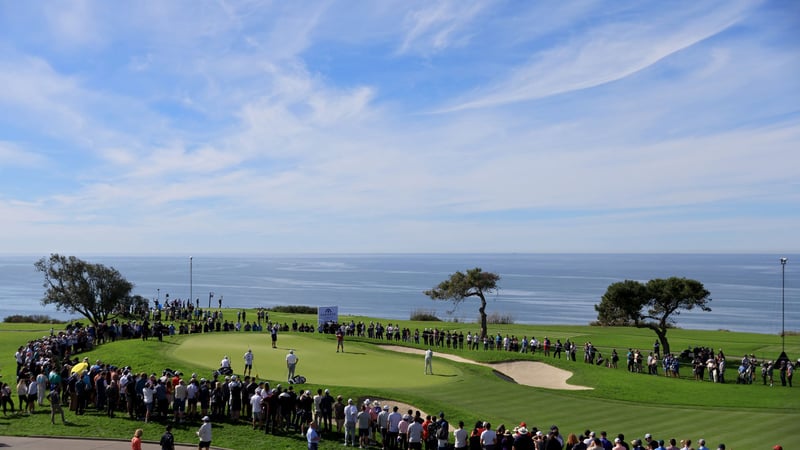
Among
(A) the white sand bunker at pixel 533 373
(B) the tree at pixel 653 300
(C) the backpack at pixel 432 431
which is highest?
(B) the tree at pixel 653 300

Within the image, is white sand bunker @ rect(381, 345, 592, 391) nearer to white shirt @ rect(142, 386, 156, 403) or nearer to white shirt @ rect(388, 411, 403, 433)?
white shirt @ rect(388, 411, 403, 433)

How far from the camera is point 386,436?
20.3 m

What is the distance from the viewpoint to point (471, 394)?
29.0 meters

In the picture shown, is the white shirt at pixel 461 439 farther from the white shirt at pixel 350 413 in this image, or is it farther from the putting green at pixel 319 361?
the putting green at pixel 319 361

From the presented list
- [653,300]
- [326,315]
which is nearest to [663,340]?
[653,300]

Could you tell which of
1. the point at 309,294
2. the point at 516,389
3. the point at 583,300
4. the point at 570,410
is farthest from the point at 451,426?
the point at 309,294

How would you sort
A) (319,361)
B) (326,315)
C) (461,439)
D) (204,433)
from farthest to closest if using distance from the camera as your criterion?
(326,315)
(319,361)
(461,439)
(204,433)

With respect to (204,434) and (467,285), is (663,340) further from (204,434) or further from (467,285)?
(204,434)

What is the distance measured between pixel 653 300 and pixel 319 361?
97.9 ft

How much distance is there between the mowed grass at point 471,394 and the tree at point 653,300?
6124 mm

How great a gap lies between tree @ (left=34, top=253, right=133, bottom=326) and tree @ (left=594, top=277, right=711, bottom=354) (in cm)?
4319

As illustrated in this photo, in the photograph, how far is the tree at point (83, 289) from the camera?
55781mm

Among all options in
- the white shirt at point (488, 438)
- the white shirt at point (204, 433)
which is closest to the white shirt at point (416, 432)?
the white shirt at point (488, 438)

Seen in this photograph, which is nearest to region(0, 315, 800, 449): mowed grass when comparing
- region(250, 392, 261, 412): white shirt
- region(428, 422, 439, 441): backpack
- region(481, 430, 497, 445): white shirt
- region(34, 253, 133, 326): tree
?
region(250, 392, 261, 412): white shirt
